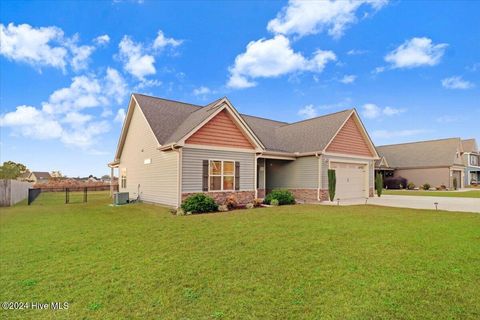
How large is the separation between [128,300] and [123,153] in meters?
18.9

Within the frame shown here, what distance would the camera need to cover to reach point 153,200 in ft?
52.9

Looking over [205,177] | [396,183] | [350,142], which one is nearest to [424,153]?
[396,183]

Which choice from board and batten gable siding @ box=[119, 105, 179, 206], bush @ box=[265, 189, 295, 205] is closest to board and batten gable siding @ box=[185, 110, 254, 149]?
board and batten gable siding @ box=[119, 105, 179, 206]

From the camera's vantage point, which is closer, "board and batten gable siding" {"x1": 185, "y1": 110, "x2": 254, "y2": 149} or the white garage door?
"board and batten gable siding" {"x1": 185, "y1": 110, "x2": 254, "y2": 149}

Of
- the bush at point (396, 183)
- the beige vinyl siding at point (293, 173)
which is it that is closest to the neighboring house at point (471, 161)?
the bush at point (396, 183)

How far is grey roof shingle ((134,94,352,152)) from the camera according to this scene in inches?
603

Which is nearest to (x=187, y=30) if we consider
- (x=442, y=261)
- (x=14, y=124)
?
(x=14, y=124)

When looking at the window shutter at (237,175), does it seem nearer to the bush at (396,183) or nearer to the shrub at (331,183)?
the shrub at (331,183)

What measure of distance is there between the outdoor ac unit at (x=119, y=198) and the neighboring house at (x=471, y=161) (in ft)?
156

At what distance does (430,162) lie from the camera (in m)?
35.3

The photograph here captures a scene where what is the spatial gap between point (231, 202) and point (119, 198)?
772cm

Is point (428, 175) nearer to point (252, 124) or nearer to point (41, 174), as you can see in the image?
point (252, 124)

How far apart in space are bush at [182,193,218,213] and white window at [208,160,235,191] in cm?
133

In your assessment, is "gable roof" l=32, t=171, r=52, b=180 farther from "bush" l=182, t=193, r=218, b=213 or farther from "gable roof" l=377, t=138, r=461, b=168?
"gable roof" l=377, t=138, r=461, b=168
